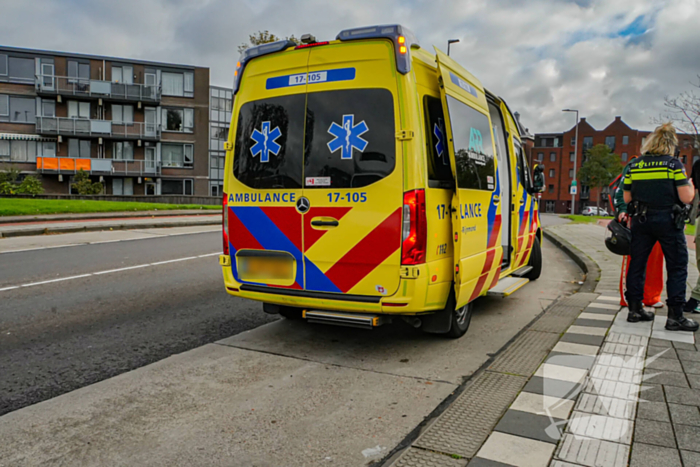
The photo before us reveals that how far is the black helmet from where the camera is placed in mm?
5844

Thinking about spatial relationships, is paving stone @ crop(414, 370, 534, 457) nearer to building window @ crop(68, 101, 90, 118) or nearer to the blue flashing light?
the blue flashing light

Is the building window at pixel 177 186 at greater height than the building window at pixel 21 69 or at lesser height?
lesser

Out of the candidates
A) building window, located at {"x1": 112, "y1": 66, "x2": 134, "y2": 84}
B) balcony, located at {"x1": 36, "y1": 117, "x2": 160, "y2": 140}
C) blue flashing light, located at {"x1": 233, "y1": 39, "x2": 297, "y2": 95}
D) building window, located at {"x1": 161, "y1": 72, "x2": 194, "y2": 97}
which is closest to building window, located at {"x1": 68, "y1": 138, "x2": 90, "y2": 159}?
balcony, located at {"x1": 36, "y1": 117, "x2": 160, "y2": 140}

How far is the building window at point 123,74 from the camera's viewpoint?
41469mm

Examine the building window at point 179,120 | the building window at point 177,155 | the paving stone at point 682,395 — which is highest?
the building window at point 179,120

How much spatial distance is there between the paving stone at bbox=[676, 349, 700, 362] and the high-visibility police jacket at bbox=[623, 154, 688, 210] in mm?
1445

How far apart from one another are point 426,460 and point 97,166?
140ft

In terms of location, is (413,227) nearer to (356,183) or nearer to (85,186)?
(356,183)

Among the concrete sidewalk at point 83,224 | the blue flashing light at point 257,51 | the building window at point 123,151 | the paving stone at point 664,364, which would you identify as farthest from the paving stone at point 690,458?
the building window at point 123,151

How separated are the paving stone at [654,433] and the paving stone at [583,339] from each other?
1634 mm

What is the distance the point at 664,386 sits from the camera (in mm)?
3771

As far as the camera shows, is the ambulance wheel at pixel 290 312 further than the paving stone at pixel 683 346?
Yes

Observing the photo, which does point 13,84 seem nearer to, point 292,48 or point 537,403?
point 292,48

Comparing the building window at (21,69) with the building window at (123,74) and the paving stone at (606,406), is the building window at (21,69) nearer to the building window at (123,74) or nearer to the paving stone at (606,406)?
the building window at (123,74)
